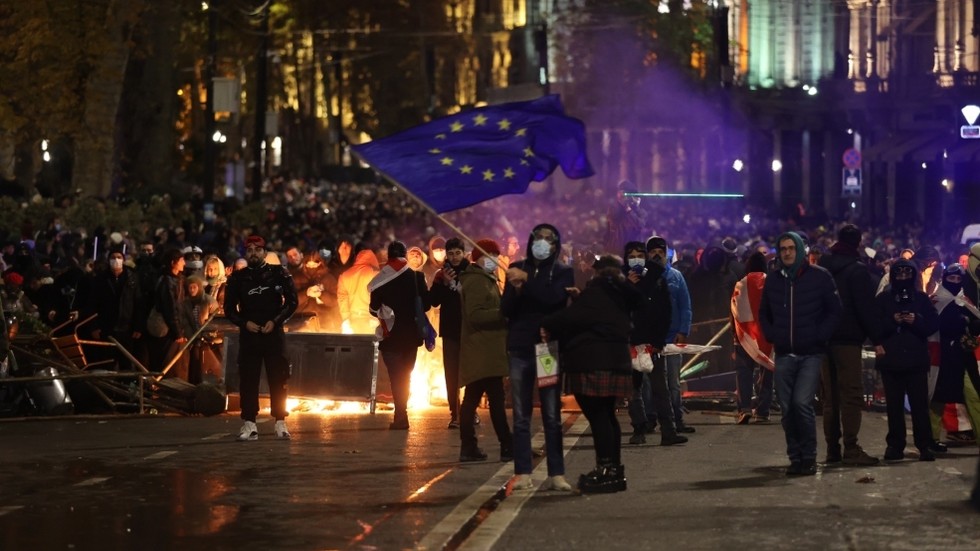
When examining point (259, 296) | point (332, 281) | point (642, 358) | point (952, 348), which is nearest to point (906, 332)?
point (952, 348)

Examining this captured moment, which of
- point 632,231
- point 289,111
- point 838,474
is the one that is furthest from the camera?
point 289,111

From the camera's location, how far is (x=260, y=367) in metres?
17.1

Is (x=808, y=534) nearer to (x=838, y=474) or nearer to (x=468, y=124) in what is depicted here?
(x=838, y=474)

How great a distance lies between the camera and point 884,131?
292 ft

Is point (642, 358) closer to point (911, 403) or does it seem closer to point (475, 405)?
point (475, 405)

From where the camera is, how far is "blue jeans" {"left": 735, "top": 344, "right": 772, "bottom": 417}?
19.2 meters

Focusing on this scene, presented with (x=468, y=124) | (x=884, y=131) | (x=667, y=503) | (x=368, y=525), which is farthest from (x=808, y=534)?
(x=884, y=131)

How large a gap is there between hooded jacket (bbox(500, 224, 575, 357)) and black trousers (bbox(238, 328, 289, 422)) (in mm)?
4033

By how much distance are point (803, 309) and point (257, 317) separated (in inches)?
193

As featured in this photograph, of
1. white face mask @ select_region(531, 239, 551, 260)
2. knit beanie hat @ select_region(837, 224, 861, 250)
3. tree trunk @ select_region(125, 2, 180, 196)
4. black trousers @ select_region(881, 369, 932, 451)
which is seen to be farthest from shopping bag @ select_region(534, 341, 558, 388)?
tree trunk @ select_region(125, 2, 180, 196)

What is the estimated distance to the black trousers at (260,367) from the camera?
17.1 metres

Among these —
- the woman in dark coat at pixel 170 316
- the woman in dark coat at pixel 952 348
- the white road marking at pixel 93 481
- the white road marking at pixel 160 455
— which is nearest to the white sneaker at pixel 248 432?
the white road marking at pixel 160 455

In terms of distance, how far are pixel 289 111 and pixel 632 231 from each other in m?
88.0

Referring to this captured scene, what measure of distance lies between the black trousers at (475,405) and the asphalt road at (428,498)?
8.8 inches
